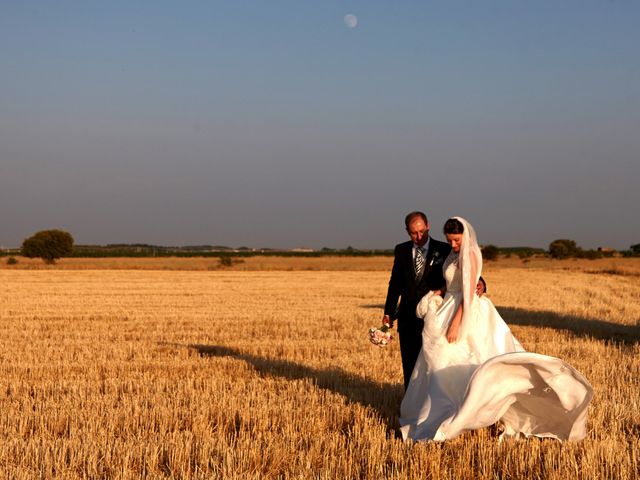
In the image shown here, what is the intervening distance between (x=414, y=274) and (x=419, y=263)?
13 cm

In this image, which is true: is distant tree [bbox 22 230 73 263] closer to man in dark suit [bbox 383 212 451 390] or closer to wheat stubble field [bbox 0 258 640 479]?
wheat stubble field [bbox 0 258 640 479]

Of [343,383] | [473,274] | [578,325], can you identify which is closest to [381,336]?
[473,274]

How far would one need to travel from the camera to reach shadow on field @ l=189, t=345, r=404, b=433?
819cm

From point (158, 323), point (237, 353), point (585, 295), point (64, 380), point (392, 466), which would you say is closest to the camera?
point (392, 466)

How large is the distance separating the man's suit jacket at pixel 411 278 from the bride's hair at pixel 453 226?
0.63 metres

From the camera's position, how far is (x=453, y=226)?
6.93m

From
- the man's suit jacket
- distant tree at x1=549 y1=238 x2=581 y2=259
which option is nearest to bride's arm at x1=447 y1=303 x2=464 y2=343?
the man's suit jacket

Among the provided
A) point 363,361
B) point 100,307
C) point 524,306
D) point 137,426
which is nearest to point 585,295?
point 524,306

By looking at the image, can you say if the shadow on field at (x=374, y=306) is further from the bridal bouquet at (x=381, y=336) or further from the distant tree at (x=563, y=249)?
the distant tree at (x=563, y=249)

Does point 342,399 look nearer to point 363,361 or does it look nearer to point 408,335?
point 408,335

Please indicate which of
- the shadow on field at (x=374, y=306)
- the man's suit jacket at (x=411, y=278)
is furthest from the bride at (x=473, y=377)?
the shadow on field at (x=374, y=306)

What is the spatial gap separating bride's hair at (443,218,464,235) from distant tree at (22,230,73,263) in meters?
70.5

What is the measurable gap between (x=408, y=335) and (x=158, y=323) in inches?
414

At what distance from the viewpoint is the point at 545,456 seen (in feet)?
19.8
